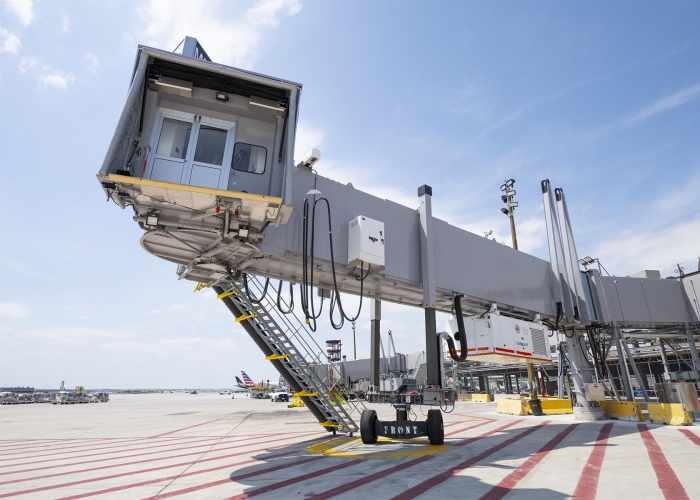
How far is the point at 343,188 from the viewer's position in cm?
1220

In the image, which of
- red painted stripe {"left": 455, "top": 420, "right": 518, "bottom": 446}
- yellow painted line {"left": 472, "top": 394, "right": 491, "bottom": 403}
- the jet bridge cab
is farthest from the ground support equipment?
yellow painted line {"left": 472, "top": 394, "right": 491, "bottom": 403}

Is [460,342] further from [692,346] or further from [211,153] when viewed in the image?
[692,346]

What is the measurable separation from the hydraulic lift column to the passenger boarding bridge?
42 mm

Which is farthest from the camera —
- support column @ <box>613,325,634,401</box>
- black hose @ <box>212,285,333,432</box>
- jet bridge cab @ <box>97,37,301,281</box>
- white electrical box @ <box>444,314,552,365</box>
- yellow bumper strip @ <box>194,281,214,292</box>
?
support column @ <box>613,325,634,401</box>

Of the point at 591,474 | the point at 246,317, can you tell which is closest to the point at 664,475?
the point at 591,474

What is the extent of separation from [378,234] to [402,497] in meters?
7.23

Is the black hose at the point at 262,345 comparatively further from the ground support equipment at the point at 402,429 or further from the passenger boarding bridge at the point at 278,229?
the ground support equipment at the point at 402,429

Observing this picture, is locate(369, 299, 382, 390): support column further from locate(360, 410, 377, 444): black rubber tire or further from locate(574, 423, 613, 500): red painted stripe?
locate(574, 423, 613, 500): red painted stripe

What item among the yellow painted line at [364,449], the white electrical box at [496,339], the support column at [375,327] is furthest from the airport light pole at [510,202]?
the yellow painted line at [364,449]

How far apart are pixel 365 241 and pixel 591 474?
23.8ft

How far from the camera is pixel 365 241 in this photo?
11.4 m

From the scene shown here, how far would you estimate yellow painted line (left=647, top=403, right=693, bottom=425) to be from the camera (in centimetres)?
1487

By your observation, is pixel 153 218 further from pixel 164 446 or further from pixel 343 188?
pixel 164 446

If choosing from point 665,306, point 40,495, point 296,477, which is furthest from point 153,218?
point 665,306
